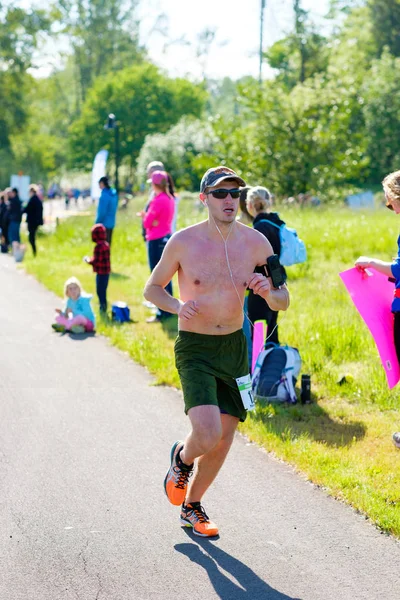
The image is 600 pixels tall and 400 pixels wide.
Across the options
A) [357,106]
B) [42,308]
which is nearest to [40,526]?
[42,308]

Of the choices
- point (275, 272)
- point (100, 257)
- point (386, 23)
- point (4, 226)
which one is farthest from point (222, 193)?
point (386, 23)

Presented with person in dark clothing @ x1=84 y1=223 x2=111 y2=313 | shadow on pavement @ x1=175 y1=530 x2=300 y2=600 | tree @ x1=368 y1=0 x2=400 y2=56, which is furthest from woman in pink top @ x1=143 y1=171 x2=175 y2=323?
tree @ x1=368 y1=0 x2=400 y2=56

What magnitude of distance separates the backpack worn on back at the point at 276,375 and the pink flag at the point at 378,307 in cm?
144

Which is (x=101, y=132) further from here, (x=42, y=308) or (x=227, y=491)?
(x=227, y=491)

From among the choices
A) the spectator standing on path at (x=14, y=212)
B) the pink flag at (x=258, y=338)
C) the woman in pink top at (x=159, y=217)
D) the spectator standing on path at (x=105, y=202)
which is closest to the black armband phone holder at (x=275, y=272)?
the pink flag at (x=258, y=338)

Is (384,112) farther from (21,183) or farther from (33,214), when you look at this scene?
(33,214)

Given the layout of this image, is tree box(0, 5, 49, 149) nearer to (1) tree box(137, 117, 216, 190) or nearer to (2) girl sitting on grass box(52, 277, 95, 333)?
(1) tree box(137, 117, 216, 190)

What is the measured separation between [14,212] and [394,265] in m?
19.7

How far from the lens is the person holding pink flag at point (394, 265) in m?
6.59

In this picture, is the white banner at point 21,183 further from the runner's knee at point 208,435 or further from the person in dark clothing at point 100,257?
the runner's knee at point 208,435

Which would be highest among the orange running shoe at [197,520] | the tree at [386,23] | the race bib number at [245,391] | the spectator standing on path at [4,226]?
the tree at [386,23]

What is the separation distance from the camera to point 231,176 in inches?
203

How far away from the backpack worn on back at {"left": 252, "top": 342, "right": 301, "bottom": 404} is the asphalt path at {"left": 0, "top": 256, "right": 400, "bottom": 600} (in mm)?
775

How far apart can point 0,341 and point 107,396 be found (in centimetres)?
367
